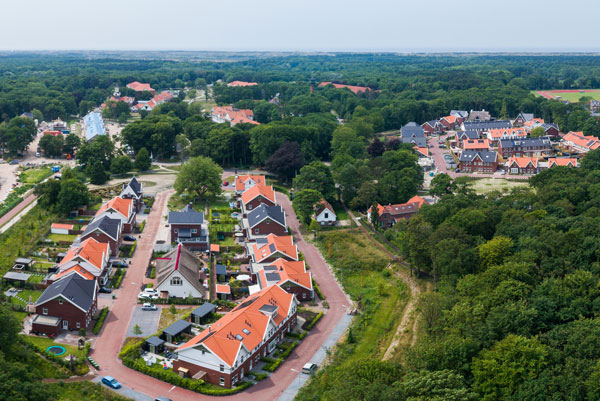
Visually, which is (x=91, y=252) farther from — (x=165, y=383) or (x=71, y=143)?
(x=71, y=143)

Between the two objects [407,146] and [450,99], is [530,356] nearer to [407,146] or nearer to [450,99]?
[407,146]

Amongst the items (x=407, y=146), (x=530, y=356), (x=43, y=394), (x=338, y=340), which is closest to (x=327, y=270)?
(x=338, y=340)

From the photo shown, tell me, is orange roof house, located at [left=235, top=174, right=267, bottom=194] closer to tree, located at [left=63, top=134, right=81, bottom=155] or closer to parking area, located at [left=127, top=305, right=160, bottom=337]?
parking area, located at [left=127, top=305, right=160, bottom=337]

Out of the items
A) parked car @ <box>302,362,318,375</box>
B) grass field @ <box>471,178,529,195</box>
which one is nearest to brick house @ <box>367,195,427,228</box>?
grass field @ <box>471,178,529,195</box>

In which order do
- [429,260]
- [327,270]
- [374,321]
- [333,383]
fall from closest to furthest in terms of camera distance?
[333,383] → [374,321] → [429,260] → [327,270]

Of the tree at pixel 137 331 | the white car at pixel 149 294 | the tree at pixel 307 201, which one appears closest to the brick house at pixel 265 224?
the tree at pixel 307 201

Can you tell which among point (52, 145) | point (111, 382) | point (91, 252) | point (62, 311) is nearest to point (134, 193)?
point (91, 252)
